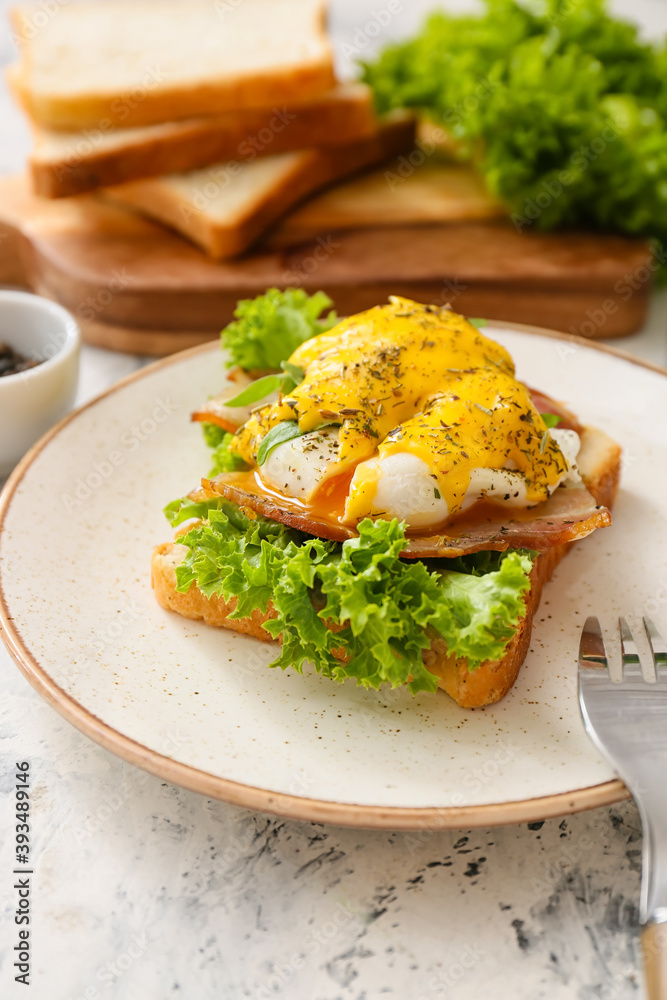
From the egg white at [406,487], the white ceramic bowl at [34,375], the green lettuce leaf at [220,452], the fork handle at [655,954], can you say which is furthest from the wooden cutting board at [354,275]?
the fork handle at [655,954]

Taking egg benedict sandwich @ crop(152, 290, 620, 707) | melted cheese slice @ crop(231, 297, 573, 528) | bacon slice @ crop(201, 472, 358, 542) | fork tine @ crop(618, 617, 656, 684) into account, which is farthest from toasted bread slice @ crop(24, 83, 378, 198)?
fork tine @ crop(618, 617, 656, 684)

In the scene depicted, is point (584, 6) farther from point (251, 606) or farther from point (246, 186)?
point (251, 606)

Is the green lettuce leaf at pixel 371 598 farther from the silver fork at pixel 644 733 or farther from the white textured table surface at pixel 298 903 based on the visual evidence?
the white textured table surface at pixel 298 903

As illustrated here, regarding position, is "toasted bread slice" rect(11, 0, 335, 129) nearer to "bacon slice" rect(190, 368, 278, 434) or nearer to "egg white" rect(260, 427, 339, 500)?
"bacon slice" rect(190, 368, 278, 434)

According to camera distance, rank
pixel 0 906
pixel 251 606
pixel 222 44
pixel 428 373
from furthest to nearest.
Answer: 1. pixel 222 44
2. pixel 428 373
3. pixel 251 606
4. pixel 0 906

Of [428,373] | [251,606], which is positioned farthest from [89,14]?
[251,606]
